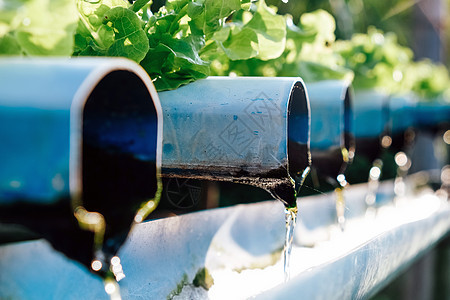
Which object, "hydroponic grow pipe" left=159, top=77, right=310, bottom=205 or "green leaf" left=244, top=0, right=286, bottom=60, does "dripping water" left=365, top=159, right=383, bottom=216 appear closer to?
"green leaf" left=244, top=0, right=286, bottom=60

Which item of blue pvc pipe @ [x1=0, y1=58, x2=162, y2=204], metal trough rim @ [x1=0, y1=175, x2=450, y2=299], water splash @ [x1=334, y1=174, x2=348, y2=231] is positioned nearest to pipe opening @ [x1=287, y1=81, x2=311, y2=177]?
metal trough rim @ [x1=0, y1=175, x2=450, y2=299]

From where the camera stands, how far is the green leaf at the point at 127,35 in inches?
26.8

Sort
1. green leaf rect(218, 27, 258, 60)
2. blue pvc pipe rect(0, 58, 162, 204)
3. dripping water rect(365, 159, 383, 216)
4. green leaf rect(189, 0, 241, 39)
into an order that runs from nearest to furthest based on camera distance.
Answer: blue pvc pipe rect(0, 58, 162, 204) → green leaf rect(189, 0, 241, 39) → green leaf rect(218, 27, 258, 60) → dripping water rect(365, 159, 383, 216)

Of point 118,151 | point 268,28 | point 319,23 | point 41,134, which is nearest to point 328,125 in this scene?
point 268,28

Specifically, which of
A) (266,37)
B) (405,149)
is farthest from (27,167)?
(405,149)

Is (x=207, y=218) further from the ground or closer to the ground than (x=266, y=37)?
closer to the ground

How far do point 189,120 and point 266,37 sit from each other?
28 centimetres

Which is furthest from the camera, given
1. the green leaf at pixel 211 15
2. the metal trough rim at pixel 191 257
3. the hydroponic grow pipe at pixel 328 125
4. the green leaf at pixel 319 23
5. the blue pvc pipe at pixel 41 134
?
the green leaf at pixel 319 23

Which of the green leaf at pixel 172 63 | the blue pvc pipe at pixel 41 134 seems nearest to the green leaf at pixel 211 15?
the green leaf at pixel 172 63

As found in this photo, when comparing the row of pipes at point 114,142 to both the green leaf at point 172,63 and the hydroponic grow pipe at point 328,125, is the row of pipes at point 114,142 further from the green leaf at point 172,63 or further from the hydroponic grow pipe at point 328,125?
the hydroponic grow pipe at point 328,125

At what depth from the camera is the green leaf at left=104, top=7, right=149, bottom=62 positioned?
2.24 ft

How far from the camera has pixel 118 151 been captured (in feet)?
1.68

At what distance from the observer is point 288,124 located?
2.33ft

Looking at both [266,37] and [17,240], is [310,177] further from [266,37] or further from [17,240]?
[17,240]
